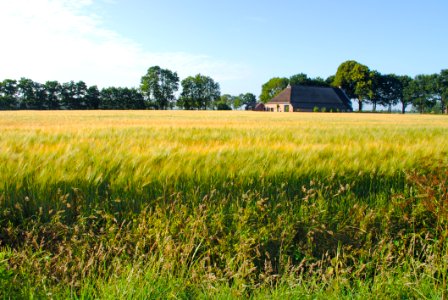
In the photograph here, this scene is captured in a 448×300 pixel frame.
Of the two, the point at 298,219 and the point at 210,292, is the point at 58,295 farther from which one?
the point at 298,219

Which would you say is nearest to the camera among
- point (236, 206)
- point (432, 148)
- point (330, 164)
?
point (236, 206)

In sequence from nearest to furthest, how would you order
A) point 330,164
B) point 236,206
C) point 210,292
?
1. point 210,292
2. point 236,206
3. point 330,164

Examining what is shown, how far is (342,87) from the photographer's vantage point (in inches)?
3447

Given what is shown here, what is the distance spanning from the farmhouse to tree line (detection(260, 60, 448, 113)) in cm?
648

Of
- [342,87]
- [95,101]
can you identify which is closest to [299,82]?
[342,87]

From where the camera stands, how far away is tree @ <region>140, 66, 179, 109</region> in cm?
8225

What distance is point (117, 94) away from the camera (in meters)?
72.2

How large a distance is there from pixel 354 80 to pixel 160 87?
5185 centimetres

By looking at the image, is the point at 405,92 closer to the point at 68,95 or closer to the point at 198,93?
the point at 198,93

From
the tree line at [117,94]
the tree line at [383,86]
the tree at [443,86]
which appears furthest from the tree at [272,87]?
the tree at [443,86]

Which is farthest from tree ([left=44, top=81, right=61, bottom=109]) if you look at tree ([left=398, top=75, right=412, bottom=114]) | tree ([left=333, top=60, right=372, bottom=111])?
tree ([left=398, top=75, right=412, bottom=114])

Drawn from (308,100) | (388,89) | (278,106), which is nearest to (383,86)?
(388,89)

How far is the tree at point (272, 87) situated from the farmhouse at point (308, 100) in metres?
26.1

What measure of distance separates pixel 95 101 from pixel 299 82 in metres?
65.0
